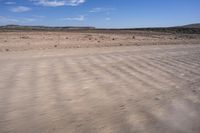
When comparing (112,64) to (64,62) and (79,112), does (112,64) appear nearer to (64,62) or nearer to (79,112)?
(64,62)

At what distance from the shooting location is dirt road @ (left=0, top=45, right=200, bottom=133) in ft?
11.8

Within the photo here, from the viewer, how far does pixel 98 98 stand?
15.4 feet

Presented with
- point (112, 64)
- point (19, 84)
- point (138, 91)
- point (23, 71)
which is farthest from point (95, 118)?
point (112, 64)

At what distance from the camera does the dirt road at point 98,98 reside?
360 cm

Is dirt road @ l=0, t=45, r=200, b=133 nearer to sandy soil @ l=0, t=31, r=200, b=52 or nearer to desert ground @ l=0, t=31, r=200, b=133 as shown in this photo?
desert ground @ l=0, t=31, r=200, b=133

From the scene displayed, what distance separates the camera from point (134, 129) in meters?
3.47

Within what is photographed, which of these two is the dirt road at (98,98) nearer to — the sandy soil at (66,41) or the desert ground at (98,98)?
the desert ground at (98,98)

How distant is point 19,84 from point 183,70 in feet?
12.9

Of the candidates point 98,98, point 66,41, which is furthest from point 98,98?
point 66,41

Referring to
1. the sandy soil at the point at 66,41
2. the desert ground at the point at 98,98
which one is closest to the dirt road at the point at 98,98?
the desert ground at the point at 98,98

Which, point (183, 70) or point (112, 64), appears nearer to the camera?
point (183, 70)

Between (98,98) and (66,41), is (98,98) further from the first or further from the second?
(66,41)

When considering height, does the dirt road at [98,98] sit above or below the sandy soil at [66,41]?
below

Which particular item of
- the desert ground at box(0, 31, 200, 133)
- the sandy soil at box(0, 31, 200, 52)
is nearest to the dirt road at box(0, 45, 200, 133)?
the desert ground at box(0, 31, 200, 133)
